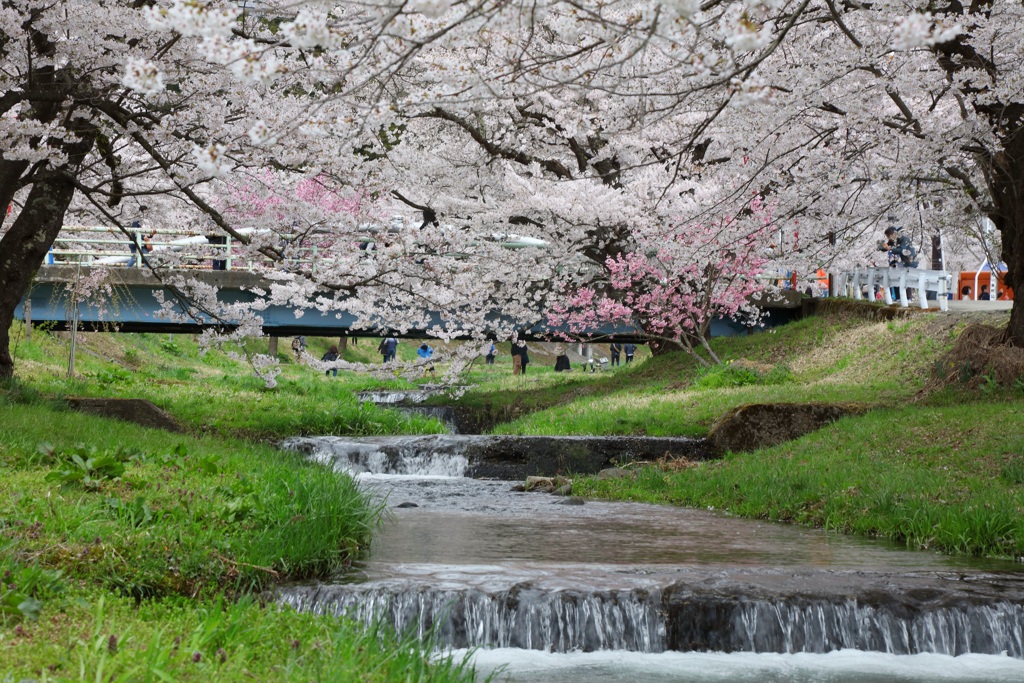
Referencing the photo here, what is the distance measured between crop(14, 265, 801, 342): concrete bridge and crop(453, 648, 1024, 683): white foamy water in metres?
15.6

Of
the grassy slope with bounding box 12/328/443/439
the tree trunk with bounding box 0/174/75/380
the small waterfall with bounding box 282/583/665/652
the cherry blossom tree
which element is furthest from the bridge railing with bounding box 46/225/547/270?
the small waterfall with bounding box 282/583/665/652

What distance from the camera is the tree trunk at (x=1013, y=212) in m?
11.9

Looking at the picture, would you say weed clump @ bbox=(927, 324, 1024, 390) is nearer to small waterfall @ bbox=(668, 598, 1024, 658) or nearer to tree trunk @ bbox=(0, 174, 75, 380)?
small waterfall @ bbox=(668, 598, 1024, 658)

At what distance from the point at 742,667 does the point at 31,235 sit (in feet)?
34.7

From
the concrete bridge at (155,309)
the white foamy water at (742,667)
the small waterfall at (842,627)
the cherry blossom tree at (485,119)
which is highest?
the cherry blossom tree at (485,119)

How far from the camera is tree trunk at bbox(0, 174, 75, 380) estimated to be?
12.1 metres

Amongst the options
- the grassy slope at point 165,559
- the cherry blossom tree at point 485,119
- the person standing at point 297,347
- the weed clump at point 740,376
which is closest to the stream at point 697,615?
the grassy slope at point 165,559

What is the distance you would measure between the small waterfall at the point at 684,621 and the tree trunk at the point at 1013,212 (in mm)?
7699

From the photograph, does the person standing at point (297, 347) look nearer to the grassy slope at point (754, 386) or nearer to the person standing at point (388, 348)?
the person standing at point (388, 348)

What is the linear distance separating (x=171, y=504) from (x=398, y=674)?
299cm

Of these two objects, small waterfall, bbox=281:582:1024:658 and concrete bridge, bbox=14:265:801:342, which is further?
concrete bridge, bbox=14:265:801:342

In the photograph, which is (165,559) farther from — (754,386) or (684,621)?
(754,386)

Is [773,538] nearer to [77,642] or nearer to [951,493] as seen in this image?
[951,493]

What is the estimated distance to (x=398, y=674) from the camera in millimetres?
4227
